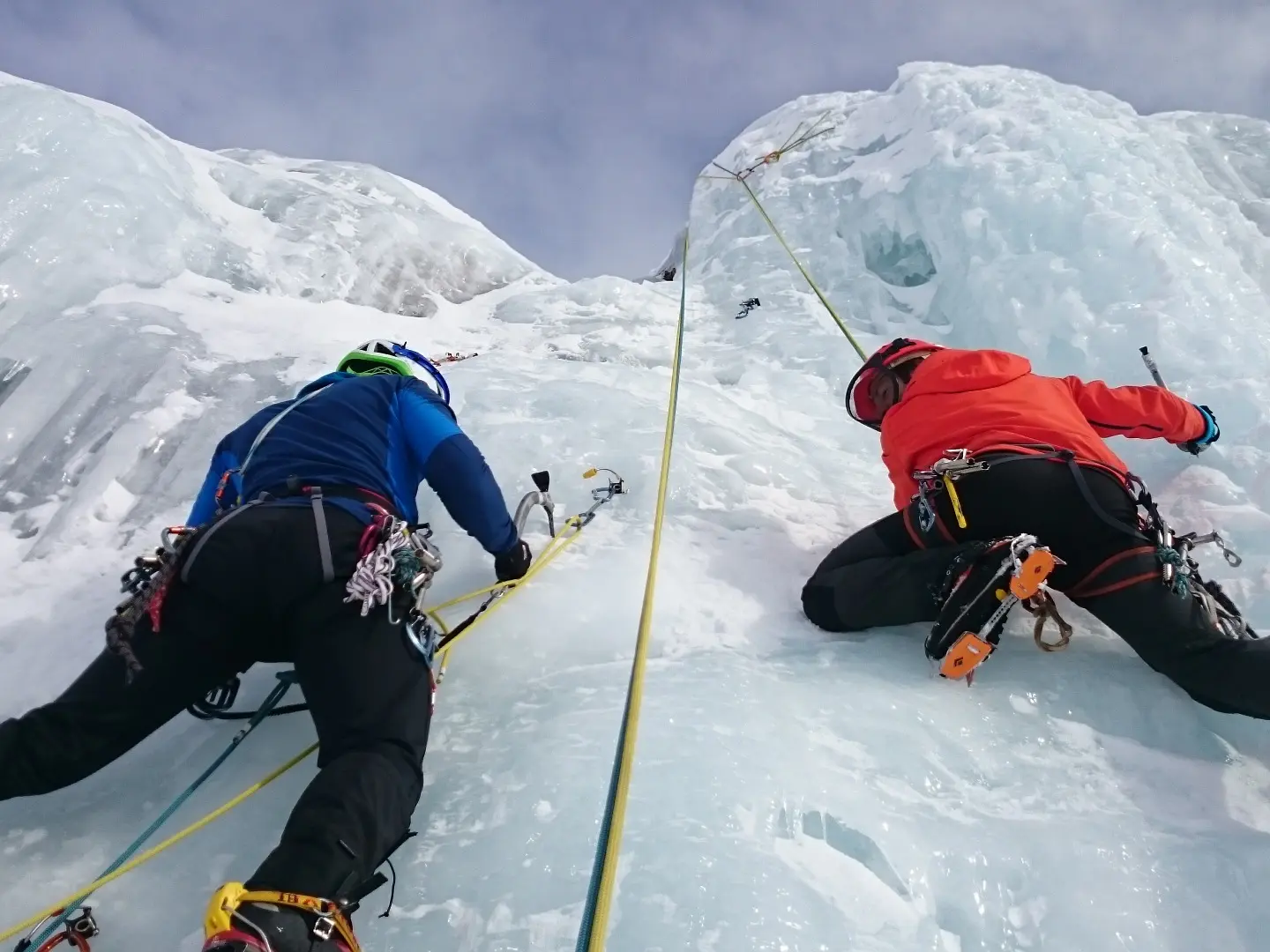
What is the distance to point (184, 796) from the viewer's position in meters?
1.60

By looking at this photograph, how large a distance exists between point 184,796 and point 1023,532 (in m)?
2.16

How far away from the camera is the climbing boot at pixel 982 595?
188cm

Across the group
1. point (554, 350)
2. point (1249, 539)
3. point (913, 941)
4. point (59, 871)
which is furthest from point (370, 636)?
point (554, 350)

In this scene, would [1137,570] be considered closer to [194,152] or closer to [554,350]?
[554,350]

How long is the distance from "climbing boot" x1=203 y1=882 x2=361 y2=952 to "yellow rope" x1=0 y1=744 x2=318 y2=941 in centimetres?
48

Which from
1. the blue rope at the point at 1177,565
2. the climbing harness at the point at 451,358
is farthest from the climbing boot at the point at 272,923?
the climbing harness at the point at 451,358

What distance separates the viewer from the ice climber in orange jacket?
71.7 inches

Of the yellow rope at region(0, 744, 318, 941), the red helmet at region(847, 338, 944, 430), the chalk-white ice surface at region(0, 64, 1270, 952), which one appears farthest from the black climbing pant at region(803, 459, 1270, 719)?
the yellow rope at region(0, 744, 318, 941)

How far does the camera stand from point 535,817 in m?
1.51

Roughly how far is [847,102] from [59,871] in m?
11.0

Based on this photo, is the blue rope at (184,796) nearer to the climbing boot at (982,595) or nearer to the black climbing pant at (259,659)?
the black climbing pant at (259,659)

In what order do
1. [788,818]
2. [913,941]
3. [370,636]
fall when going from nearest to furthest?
[913,941], [788,818], [370,636]

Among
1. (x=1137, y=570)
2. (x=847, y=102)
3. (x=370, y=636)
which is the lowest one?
(x=1137, y=570)

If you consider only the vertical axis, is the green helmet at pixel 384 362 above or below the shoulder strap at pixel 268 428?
above
